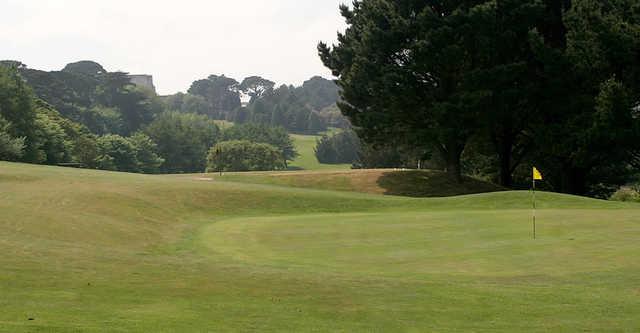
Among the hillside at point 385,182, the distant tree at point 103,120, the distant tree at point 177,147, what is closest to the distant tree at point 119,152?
the distant tree at point 177,147

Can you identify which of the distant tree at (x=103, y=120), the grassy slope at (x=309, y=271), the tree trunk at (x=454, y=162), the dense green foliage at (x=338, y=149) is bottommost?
the grassy slope at (x=309, y=271)

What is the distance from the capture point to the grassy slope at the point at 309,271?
11445mm

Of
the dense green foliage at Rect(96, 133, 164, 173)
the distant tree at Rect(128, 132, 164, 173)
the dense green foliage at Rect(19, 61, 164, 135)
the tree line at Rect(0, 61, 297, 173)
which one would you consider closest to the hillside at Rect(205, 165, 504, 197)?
the tree line at Rect(0, 61, 297, 173)

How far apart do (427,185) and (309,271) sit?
128 feet

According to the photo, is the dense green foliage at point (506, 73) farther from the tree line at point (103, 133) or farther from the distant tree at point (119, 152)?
the distant tree at point (119, 152)

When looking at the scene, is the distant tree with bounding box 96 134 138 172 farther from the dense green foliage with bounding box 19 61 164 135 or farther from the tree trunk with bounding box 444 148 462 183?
the tree trunk with bounding box 444 148 462 183

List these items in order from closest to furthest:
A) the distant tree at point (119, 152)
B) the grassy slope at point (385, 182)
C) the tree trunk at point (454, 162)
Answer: the grassy slope at point (385, 182) < the tree trunk at point (454, 162) < the distant tree at point (119, 152)

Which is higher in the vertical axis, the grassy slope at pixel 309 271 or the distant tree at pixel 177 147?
the distant tree at pixel 177 147

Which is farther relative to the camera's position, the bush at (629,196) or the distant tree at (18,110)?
the distant tree at (18,110)

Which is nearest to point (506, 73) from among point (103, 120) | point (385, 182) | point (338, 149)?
point (385, 182)

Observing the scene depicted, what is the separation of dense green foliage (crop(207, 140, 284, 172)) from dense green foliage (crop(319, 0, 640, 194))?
8118cm

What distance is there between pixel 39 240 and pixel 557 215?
19.5m

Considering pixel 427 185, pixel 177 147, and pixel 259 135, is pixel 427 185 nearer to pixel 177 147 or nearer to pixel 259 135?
pixel 177 147

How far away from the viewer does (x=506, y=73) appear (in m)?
48.3
